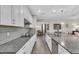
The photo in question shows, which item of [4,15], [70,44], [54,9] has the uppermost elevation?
[54,9]

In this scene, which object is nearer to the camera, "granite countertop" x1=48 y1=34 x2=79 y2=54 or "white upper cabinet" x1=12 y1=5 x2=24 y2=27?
"granite countertop" x1=48 y1=34 x2=79 y2=54

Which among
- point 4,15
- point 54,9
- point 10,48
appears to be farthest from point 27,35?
point 4,15

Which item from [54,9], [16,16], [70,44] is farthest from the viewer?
[54,9]

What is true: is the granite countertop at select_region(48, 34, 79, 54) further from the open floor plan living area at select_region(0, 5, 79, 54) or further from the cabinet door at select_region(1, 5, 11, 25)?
the cabinet door at select_region(1, 5, 11, 25)

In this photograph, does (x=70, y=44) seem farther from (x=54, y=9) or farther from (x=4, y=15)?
(x=54, y=9)

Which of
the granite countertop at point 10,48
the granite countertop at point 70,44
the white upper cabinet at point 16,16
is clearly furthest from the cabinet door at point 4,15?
the granite countertop at point 70,44

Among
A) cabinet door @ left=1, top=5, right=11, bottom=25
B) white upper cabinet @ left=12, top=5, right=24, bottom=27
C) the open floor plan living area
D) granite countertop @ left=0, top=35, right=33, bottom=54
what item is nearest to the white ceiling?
the open floor plan living area

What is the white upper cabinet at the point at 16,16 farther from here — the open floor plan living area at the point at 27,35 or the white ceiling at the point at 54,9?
the white ceiling at the point at 54,9

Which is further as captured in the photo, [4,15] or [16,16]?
[16,16]

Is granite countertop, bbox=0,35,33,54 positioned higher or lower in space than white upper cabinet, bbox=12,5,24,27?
lower
